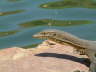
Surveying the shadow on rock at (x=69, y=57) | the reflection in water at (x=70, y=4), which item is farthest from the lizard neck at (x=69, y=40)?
the reflection in water at (x=70, y=4)

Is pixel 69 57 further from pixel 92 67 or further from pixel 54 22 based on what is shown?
pixel 54 22

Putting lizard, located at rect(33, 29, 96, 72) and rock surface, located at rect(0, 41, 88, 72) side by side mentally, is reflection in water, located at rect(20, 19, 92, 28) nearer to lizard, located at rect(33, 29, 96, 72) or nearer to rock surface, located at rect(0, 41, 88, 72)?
rock surface, located at rect(0, 41, 88, 72)

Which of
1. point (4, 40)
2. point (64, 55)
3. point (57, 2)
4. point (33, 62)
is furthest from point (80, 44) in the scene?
point (57, 2)

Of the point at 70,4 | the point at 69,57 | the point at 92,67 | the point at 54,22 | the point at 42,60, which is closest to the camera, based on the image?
the point at 92,67

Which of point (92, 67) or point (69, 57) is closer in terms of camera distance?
point (92, 67)

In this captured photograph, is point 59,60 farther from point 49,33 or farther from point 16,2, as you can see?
point 16,2

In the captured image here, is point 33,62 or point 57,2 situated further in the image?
point 57,2

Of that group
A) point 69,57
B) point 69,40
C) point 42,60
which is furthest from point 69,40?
point 42,60
